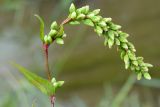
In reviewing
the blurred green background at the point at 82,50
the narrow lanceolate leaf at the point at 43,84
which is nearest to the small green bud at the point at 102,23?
the narrow lanceolate leaf at the point at 43,84

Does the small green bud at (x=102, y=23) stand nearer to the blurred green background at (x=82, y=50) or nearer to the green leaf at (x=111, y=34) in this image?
the green leaf at (x=111, y=34)

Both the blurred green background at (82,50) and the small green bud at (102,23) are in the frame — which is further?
the blurred green background at (82,50)

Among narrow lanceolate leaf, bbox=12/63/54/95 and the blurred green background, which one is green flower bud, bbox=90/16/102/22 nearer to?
narrow lanceolate leaf, bbox=12/63/54/95

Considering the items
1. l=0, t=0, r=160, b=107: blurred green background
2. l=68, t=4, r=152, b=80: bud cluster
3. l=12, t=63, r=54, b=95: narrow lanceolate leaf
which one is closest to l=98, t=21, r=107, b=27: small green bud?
l=68, t=4, r=152, b=80: bud cluster

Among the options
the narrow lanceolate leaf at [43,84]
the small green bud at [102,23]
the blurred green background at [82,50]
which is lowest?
the narrow lanceolate leaf at [43,84]

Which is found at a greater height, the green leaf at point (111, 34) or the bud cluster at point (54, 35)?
the bud cluster at point (54, 35)

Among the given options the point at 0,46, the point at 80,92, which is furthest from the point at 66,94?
the point at 0,46
